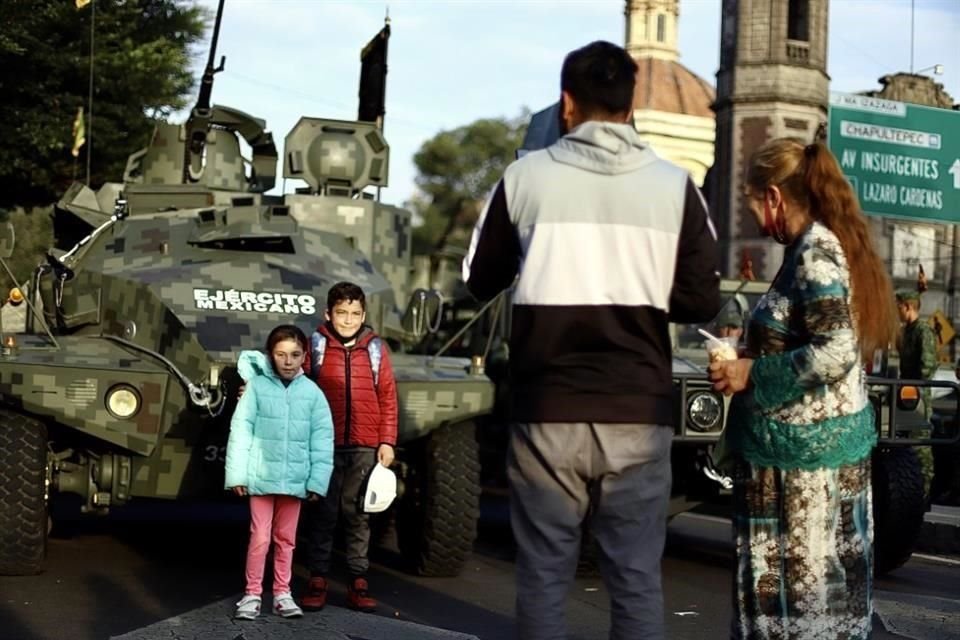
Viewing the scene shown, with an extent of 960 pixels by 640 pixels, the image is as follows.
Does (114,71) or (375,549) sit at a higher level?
(114,71)

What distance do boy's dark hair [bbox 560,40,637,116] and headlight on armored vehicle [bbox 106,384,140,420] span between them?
453 centimetres

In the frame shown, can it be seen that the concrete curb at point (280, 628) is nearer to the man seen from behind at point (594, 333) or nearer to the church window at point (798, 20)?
the man seen from behind at point (594, 333)

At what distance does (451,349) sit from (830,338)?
9455 mm

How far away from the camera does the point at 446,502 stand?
335 inches

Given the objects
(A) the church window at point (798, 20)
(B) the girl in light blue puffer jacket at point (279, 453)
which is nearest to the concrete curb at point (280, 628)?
(B) the girl in light blue puffer jacket at point (279, 453)

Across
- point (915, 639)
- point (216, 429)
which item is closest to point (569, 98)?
point (915, 639)

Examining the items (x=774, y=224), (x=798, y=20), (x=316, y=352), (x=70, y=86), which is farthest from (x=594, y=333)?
(x=798, y=20)

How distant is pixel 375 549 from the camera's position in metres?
9.98

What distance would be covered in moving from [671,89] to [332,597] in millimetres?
88594

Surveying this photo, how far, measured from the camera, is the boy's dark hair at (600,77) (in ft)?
13.4

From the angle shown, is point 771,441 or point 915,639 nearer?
point 771,441

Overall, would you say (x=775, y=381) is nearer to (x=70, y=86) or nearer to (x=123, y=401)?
(x=123, y=401)

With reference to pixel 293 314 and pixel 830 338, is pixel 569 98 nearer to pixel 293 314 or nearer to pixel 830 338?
pixel 830 338

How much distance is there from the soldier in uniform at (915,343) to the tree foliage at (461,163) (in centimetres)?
5820
